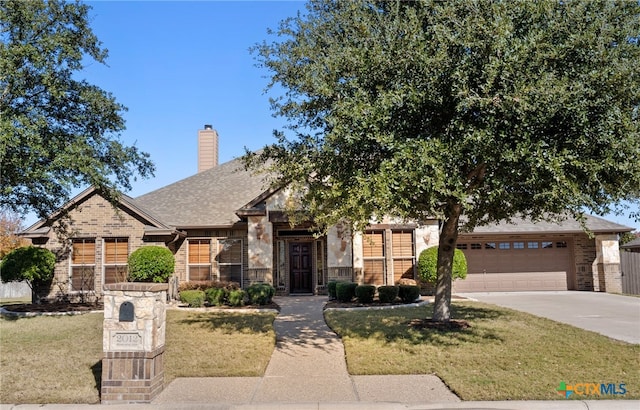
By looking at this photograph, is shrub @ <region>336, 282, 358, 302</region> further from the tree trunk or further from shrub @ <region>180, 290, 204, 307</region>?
the tree trunk

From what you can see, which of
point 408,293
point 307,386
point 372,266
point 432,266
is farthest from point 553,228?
point 307,386

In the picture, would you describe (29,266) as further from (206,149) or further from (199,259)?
(206,149)

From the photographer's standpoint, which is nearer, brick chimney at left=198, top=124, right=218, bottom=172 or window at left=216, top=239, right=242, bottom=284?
window at left=216, top=239, right=242, bottom=284

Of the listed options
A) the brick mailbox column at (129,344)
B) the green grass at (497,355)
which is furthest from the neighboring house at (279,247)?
the brick mailbox column at (129,344)

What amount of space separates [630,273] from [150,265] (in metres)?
20.2

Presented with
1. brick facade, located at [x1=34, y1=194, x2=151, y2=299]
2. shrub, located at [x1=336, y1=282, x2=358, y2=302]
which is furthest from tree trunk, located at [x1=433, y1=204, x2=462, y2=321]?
brick facade, located at [x1=34, y1=194, x2=151, y2=299]

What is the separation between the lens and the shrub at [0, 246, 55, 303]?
16.9m

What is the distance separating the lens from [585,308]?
15328 millimetres

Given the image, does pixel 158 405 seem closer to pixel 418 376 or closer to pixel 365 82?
pixel 418 376

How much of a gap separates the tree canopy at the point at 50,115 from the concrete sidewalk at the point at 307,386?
26.2ft

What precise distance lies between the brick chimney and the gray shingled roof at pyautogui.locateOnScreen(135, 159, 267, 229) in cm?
136

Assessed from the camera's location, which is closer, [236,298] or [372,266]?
[236,298]

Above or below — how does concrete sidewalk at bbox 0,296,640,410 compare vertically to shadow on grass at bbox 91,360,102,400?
below

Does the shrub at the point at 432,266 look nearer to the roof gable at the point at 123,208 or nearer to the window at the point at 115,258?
the roof gable at the point at 123,208
